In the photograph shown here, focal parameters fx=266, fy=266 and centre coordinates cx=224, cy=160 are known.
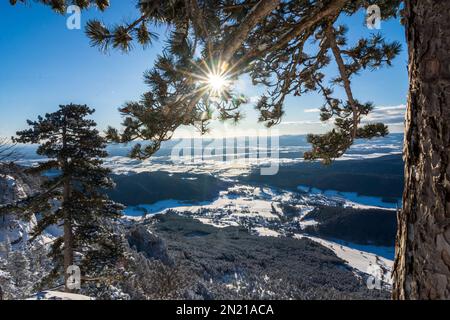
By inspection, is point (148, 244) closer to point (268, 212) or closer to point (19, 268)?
point (19, 268)

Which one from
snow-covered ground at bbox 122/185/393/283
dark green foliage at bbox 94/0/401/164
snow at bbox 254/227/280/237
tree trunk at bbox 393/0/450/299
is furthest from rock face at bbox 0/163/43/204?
snow at bbox 254/227/280/237

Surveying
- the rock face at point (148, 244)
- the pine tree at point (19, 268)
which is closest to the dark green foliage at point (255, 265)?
the rock face at point (148, 244)

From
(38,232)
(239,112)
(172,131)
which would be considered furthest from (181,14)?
(38,232)

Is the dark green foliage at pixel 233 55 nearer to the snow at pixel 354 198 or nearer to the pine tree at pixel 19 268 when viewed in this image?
the pine tree at pixel 19 268

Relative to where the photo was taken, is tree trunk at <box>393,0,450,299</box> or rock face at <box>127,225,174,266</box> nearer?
tree trunk at <box>393,0,450,299</box>

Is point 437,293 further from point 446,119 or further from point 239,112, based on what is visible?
point 239,112

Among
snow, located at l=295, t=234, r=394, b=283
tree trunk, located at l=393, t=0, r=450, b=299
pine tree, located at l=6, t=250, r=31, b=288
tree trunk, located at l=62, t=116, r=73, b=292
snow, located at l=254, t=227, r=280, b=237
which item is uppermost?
tree trunk, located at l=393, t=0, r=450, b=299

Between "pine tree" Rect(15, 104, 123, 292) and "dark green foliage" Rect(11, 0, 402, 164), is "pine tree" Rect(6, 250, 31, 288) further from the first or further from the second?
"dark green foliage" Rect(11, 0, 402, 164)
